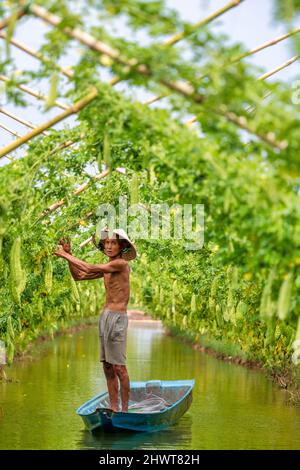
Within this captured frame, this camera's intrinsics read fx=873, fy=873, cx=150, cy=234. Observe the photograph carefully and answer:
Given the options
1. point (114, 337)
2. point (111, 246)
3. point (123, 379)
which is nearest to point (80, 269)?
point (111, 246)

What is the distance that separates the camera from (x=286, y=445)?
1038 centimetres

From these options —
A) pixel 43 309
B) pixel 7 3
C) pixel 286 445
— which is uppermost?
pixel 7 3

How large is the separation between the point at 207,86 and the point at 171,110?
62 cm

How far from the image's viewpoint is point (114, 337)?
10.8 metres

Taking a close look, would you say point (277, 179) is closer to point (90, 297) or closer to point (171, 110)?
point (171, 110)

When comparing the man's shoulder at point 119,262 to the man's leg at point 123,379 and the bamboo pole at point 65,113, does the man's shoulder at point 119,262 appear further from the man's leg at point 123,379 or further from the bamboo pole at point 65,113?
the bamboo pole at point 65,113

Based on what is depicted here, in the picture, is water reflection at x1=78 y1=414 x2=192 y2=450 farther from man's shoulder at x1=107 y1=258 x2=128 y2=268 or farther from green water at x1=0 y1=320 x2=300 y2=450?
man's shoulder at x1=107 y1=258 x2=128 y2=268

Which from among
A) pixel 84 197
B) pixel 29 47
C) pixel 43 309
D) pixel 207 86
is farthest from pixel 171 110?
pixel 43 309

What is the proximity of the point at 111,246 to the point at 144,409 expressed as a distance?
9.96 ft

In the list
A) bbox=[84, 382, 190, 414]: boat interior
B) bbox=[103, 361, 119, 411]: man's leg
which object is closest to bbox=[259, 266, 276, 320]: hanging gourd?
bbox=[103, 361, 119, 411]: man's leg

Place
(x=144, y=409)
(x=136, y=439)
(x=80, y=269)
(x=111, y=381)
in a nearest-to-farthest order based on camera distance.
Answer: (x=80, y=269) < (x=136, y=439) < (x=111, y=381) < (x=144, y=409)

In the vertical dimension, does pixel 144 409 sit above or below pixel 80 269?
below

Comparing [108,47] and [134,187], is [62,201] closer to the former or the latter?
[134,187]
